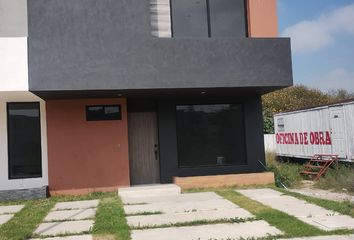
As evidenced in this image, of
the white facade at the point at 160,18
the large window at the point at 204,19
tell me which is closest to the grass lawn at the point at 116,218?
the large window at the point at 204,19

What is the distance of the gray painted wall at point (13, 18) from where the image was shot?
12.4 m

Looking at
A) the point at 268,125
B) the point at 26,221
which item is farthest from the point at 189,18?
the point at 268,125

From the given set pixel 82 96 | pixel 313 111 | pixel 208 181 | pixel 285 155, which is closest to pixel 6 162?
pixel 82 96

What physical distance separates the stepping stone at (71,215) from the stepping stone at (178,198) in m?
1.37

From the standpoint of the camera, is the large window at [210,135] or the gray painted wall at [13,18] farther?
the large window at [210,135]

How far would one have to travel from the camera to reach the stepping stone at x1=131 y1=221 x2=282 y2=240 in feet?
24.7

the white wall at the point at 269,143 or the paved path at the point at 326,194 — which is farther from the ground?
the white wall at the point at 269,143

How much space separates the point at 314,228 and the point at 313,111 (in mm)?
10583

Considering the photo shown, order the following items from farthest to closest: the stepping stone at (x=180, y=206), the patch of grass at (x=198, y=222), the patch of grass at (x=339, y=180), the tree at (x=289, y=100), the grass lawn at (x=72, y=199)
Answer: the tree at (x=289, y=100), the patch of grass at (x=339, y=180), the stepping stone at (x=180, y=206), the patch of grass at (x=198, y=222), the grass lawn at (x=72, y=199)

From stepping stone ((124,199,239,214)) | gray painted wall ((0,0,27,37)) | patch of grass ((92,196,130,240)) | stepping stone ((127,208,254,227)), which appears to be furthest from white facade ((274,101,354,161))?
gray painted wall ((0,0,27,37))

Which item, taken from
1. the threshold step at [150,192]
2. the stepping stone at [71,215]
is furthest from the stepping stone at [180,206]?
the threshold step at [150,192]

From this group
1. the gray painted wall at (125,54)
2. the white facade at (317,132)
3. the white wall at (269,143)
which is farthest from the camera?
the white wall at (269,143)

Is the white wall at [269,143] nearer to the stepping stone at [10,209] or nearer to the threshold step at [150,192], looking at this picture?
the threshold step at [150,192]

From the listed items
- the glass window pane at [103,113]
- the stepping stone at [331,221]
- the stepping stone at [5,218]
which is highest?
the glass window pane at [103,113]
